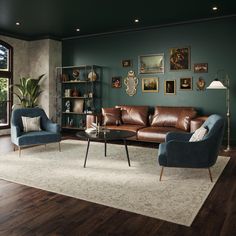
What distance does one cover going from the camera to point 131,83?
7484mm

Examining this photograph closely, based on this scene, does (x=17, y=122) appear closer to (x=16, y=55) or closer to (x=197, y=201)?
(x=16, y=55)

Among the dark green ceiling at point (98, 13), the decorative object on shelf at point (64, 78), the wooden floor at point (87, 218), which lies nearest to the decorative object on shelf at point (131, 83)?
the dark green ceiling at point (98, 13)

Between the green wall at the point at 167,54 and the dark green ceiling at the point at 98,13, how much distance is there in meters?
0.27

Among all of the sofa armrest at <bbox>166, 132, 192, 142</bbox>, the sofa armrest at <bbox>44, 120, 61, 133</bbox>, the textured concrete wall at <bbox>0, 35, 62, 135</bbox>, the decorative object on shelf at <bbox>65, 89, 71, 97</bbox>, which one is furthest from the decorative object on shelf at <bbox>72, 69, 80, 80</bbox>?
the sofa armrest at <bbox>166, 132, 192, 142</bbox>

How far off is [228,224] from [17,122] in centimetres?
446

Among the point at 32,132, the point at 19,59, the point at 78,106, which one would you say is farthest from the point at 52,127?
the point at 19,59

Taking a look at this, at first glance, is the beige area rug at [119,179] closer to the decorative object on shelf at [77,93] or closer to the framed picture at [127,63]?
the decorative object on shelf at [77,93]

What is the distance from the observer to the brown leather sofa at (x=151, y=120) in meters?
5.84

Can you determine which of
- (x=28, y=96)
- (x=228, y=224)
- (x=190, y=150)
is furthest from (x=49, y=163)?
(x=28, y=96)

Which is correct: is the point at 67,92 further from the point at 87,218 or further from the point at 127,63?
the point at 87,218

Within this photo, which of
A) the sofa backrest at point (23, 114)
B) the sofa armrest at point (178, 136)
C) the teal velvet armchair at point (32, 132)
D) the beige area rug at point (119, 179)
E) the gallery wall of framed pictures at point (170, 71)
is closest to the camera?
the beige area rug at point (119, 179)

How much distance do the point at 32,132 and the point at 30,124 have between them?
19cm

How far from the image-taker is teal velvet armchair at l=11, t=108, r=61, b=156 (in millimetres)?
5148

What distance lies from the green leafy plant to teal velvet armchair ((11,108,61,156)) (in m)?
2.42
